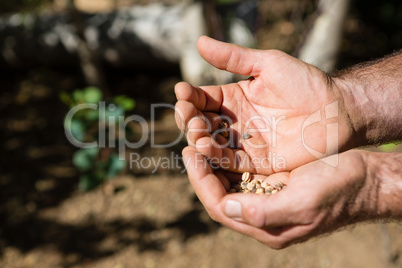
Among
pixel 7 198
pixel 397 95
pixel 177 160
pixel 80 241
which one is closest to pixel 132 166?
pixel 177 160

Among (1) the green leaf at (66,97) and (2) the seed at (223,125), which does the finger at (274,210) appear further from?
(1) the green leaf at (66,97)

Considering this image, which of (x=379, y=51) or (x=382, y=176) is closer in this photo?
(x=382, y=176)

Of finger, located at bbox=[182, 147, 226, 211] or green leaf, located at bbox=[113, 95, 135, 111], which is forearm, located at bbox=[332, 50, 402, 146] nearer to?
finger, located at bbox=[182, 147, 226, 211]

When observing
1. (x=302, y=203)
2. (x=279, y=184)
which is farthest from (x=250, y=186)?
(x=302, y=203)

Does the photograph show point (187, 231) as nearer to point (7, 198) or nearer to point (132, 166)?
point (132, 166)

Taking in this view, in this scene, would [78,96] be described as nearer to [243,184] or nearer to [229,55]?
[229,55]

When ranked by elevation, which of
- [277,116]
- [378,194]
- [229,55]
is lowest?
[378,194]

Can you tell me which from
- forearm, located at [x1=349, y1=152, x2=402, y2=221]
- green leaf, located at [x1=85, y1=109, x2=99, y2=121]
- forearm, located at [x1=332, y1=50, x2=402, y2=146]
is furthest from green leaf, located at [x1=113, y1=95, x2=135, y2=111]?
forearm, located at [x1=349, y1=152, x2=402, y2=221]
